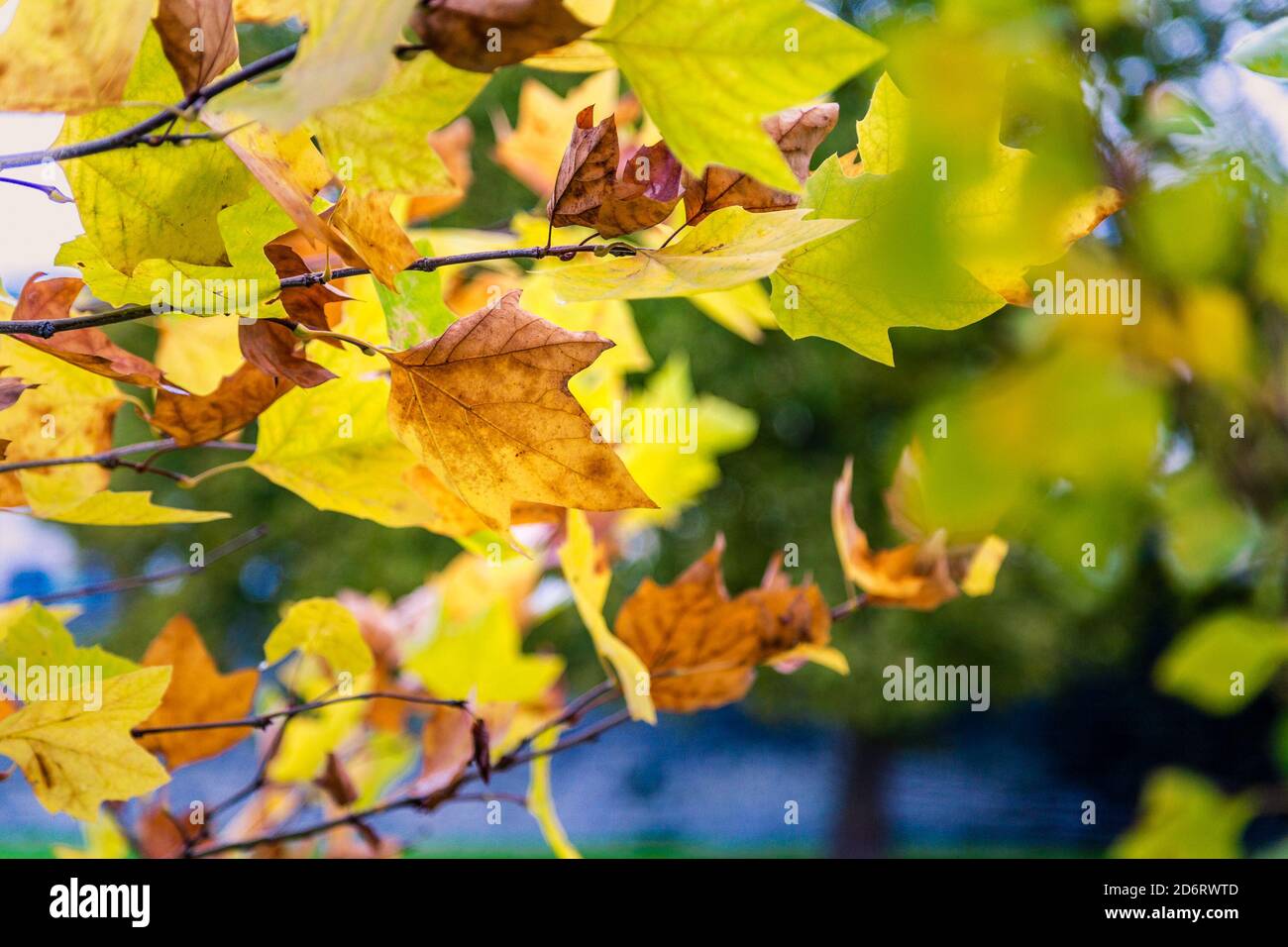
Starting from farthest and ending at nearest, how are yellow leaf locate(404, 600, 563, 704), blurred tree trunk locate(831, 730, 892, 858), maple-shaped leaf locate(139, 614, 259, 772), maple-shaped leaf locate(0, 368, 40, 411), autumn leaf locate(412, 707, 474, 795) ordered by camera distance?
1. blurred tree trunk locate(831, 730, 892, 858)
2. yellow leaf locate(404, 600, 563, 704)
3. autumn leaf locate(412, 707, 474, 795)
4. maple-shaped leaf locate(139, 614, 259, 772)
5. maple-shaped leaf locate(0, 368, 40, 411)

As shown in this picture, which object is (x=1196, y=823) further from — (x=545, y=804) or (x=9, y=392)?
(x=9, y=392)

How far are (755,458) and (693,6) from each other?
6554 millimetres

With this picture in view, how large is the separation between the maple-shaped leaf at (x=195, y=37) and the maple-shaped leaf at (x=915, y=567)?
0.42 metres

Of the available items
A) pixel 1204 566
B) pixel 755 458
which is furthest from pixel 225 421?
pixel 755 458

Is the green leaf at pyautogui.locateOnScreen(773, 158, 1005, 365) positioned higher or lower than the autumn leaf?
higher

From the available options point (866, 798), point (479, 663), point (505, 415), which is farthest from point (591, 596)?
point (866, 798)

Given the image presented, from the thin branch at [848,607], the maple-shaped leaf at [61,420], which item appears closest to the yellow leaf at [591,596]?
the thin branch at [848,607]

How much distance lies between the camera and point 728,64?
26 cm

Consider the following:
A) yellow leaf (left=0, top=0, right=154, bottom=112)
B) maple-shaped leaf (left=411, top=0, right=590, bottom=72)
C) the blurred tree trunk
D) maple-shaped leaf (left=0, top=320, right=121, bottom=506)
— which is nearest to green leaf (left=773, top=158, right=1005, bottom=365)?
maple-shaped leaf (left=411, top=0, right=590, bottom=72)

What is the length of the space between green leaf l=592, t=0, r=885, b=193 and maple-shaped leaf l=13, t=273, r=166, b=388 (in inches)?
8.8

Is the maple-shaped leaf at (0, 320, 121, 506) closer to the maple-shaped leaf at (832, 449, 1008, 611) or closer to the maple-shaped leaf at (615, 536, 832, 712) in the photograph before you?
the maple-shaped leaf at (615, 536, 832, 712)

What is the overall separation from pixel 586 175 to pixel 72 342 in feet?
0.68

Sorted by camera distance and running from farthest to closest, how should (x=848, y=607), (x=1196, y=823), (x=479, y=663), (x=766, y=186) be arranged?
1. (x=479, y=663)
2. (x=848, y=607)
3. (x=1196, y=823)
4. (x=766, y=186)

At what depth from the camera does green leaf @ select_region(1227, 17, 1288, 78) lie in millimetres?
333
